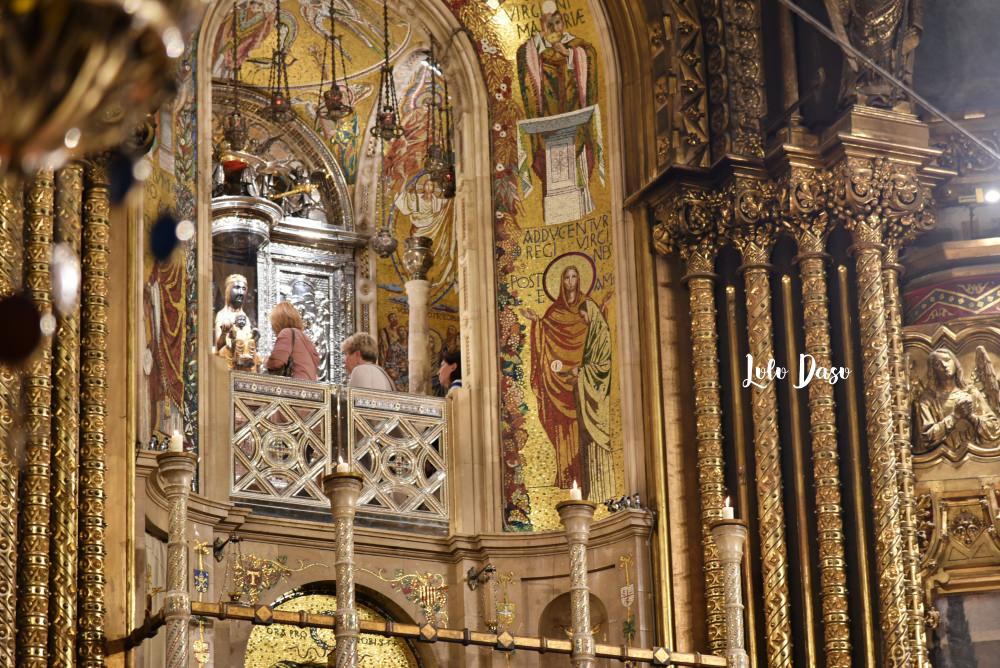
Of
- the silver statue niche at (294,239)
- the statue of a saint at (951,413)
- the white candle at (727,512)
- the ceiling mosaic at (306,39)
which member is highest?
the ceiling mosaic at (306,39)

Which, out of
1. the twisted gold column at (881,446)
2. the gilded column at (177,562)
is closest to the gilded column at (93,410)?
the gilded column at (177,562)

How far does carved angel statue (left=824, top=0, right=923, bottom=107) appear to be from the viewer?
10383mm

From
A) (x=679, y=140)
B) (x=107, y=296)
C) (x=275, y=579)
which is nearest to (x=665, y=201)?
(x=679, y=140)

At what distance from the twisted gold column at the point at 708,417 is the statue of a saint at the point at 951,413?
51.0 inches

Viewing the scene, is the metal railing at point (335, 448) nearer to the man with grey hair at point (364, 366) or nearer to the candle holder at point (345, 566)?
the man with grey hair at point (364, 366)

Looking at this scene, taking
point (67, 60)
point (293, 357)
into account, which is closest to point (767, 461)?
point (293, 357)

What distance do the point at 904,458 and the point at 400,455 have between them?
3.10 m

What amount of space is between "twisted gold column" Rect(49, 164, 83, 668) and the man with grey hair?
10.7 feet

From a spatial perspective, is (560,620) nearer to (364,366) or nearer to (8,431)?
(364,366)

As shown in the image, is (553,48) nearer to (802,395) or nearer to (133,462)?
(802,395)

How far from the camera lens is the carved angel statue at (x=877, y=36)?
10.4 m

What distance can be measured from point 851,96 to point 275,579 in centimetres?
453

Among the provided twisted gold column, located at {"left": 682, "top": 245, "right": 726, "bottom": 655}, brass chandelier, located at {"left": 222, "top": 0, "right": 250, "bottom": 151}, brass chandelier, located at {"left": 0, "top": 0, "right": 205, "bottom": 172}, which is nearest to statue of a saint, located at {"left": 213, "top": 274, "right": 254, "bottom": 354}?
brass chandelier, located at {"left": 222, "top": 0, "right": 250, "bottom": 151}

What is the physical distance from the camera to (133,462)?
7934mm
